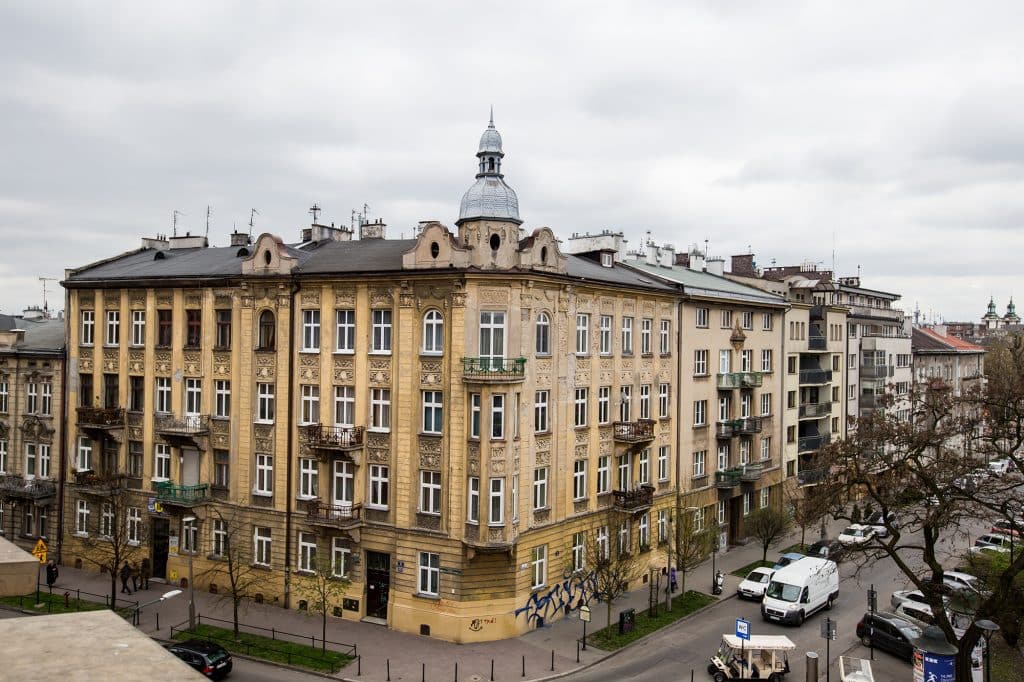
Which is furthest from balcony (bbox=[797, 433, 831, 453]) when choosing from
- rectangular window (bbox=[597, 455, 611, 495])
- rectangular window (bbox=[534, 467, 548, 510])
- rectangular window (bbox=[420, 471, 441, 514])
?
rectangular window (bbox=[420, 471, 441, 514])

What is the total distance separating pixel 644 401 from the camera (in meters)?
46.2

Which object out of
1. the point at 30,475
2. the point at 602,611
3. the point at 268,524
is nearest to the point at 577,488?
the point at 602,611

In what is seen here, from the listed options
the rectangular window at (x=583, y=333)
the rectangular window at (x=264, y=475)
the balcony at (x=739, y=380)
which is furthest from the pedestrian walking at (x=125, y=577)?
the balcony at (x=739, y=380)

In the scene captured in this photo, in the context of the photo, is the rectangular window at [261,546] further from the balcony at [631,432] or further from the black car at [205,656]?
the balcony at [631,432]

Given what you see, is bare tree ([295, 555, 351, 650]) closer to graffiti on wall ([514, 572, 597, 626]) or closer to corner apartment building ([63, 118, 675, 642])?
corner apartment building ([63, 118, 675, 642])

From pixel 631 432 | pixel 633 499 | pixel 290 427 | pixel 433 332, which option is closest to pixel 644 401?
pixel 631 432

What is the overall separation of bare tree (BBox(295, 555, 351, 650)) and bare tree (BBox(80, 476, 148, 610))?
443 inches

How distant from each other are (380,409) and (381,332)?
353 cm

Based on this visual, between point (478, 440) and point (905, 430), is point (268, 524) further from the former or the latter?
point (905, 430)

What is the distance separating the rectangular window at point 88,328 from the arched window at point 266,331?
41.5ft

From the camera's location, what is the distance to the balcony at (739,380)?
53.5 meters

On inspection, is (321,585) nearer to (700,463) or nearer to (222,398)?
(222,398)

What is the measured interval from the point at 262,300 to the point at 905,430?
97.4ft

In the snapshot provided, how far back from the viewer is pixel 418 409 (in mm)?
36625
